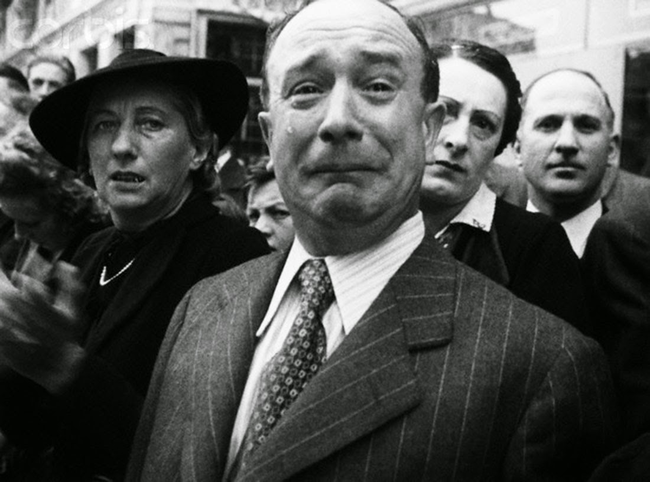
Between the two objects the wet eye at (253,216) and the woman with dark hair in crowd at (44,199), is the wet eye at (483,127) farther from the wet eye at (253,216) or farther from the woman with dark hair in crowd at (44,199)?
the wet eye at (253,216)

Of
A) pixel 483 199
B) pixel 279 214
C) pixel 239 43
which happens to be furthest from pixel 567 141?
pixel 239 43

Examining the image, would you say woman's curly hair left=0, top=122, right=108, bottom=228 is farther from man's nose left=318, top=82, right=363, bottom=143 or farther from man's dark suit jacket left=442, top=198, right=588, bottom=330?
man's nose left=318, top=82, right=363, bottom=143

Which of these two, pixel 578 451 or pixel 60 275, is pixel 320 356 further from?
pixel 60 275

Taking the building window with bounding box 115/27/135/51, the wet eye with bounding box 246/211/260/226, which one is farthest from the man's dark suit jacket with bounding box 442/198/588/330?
the building window with bounding box 115/27/135/51

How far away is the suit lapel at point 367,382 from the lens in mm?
1648

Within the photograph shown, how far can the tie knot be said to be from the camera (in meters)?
1.86

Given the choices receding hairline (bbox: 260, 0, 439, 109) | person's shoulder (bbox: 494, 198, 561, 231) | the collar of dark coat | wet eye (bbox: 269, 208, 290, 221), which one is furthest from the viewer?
wet eye (bbox: 269, 208, 290, 221)

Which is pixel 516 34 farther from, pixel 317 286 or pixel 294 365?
pixel 294 365

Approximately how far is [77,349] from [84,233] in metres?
1.58

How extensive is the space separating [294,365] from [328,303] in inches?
6.0

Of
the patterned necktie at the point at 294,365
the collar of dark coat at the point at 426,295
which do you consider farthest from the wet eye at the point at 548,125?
the patterned necktie at the point at 294,365

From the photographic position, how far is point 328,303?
187 centimetres

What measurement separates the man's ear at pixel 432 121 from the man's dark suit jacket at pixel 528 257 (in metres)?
0.56

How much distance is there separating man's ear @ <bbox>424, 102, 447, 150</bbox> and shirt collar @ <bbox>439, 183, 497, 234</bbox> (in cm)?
68
